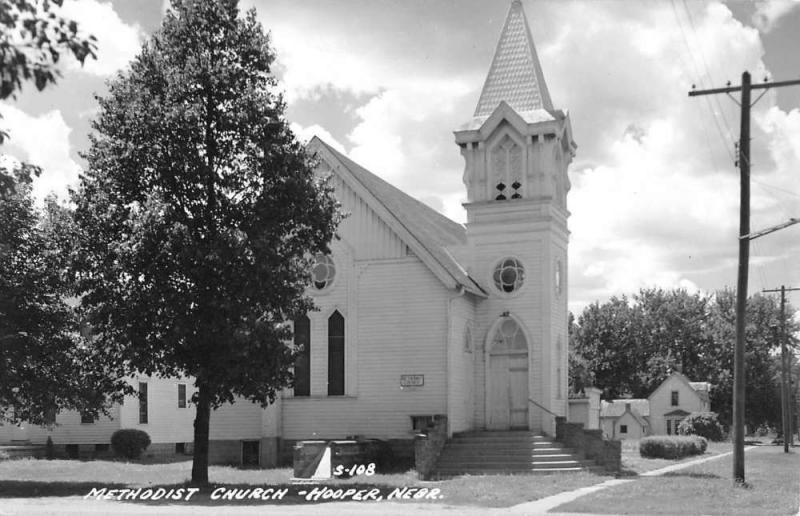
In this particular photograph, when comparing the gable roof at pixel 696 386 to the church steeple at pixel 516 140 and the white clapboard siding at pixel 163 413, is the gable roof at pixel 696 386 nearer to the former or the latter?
the white clapboard siding at pixel 163 413

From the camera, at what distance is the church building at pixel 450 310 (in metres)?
33.3

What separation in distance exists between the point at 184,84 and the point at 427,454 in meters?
12.5

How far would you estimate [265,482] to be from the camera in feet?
91.9

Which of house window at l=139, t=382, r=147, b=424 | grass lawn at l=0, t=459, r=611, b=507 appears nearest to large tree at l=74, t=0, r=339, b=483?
grass lawn at l=0, t=459, r=611, b=507

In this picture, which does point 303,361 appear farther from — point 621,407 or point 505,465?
point 621,407

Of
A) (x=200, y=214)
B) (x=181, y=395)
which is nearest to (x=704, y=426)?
(x=181, y=395)

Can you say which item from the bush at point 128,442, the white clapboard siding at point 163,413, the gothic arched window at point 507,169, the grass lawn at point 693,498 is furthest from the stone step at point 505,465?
the bush at point 128,442

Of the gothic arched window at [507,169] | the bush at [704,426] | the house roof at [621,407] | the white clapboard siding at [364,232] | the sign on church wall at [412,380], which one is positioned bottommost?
the bush at [704,426]

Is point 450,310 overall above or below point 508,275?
below

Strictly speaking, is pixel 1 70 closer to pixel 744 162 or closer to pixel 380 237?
pixel 744 162

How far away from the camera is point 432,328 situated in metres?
33.1

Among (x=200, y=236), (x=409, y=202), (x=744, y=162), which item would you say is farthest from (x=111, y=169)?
(x=409, y=202)

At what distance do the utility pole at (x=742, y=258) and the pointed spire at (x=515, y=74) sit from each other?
35.2ft

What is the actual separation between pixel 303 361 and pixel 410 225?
5805 mm
